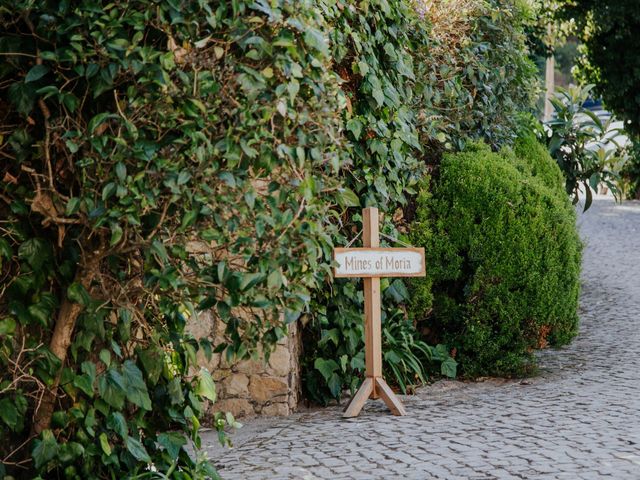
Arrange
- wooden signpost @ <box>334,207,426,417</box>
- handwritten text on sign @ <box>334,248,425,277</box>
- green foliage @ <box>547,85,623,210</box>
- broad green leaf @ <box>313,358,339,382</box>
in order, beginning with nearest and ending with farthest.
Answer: handwritten text on sign @ <box>334,248,425,277</box> → wooden signpost @ <box>334,207,426,417</box> → broad green leaf @ <box>313,358,339,382</box> → green foliage @ <box>547,85,623,210</box>

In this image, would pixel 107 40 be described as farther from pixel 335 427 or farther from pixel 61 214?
pixel 335 427

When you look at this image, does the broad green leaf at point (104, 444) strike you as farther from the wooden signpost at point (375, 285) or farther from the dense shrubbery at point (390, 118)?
the dense shrubbery at point (390, 118)

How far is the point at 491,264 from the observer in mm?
7293

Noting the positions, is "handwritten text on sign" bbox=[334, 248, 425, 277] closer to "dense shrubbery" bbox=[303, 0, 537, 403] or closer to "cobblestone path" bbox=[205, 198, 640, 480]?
"dense shrubbery" bbox=[303, 0, 537, 403]

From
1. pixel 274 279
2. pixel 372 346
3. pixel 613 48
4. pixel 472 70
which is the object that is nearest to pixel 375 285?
pixel 372 346

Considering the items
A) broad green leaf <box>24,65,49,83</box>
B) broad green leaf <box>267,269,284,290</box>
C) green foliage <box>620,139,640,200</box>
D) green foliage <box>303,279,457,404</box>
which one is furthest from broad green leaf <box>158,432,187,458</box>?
green foliage <box>620,139,640,200</box>

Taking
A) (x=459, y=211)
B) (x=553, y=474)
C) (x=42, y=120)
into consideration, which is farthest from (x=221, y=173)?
(x=459, y=211)

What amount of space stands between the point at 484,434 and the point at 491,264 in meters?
1.89

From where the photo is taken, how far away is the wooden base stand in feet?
20.2

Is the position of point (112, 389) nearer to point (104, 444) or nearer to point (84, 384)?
point (84, 384)

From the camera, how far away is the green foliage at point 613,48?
14828mm

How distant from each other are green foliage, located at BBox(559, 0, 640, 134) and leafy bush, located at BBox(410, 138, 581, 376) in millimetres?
8014

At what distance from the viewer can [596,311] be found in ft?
31.6

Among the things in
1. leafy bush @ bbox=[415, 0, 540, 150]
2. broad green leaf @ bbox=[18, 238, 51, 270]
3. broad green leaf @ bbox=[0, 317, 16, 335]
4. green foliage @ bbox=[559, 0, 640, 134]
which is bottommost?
broad green leaf @ bbox=[0, 317, 16, 335]
